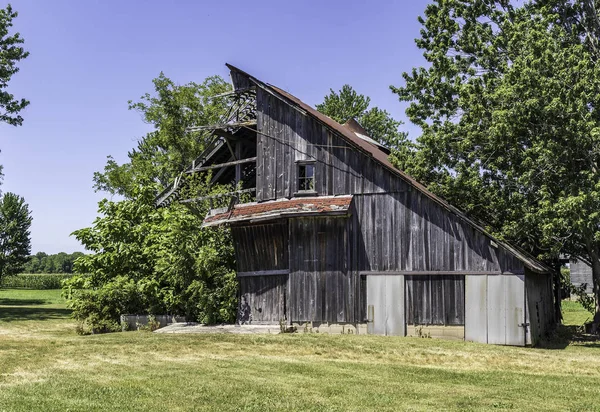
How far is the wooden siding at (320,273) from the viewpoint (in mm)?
27141

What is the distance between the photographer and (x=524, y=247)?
29.6 metres

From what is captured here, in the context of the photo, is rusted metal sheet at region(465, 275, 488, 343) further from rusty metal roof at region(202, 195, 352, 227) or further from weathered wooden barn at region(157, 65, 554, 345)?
rusty metal roof at region(202, 195, 352, 227)

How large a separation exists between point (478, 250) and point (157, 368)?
1324 centimetres

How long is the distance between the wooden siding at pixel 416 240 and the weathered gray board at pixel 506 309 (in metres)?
0.47

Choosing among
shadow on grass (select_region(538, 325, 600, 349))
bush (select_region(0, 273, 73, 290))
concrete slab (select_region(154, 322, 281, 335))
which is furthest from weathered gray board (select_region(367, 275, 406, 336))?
bush (select_region(0, 273, 73, 290))

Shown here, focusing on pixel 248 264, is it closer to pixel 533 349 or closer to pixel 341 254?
pixel 341 254

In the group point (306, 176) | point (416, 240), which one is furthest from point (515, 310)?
point (306, 176)

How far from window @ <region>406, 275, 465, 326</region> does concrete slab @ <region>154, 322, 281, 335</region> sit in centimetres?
572

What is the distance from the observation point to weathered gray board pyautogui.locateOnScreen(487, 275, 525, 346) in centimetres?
2414

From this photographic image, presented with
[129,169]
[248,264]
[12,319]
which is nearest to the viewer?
[248,264]

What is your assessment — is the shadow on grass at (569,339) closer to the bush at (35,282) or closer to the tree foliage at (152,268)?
the tree foliage at (152,268)

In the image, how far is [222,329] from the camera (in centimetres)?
2772

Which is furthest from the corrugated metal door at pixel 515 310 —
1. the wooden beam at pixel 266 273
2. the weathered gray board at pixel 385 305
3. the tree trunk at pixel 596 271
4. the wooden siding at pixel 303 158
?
the wooden beam at pixel 266 273

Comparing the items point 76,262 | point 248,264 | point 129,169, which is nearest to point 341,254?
point 248,264
